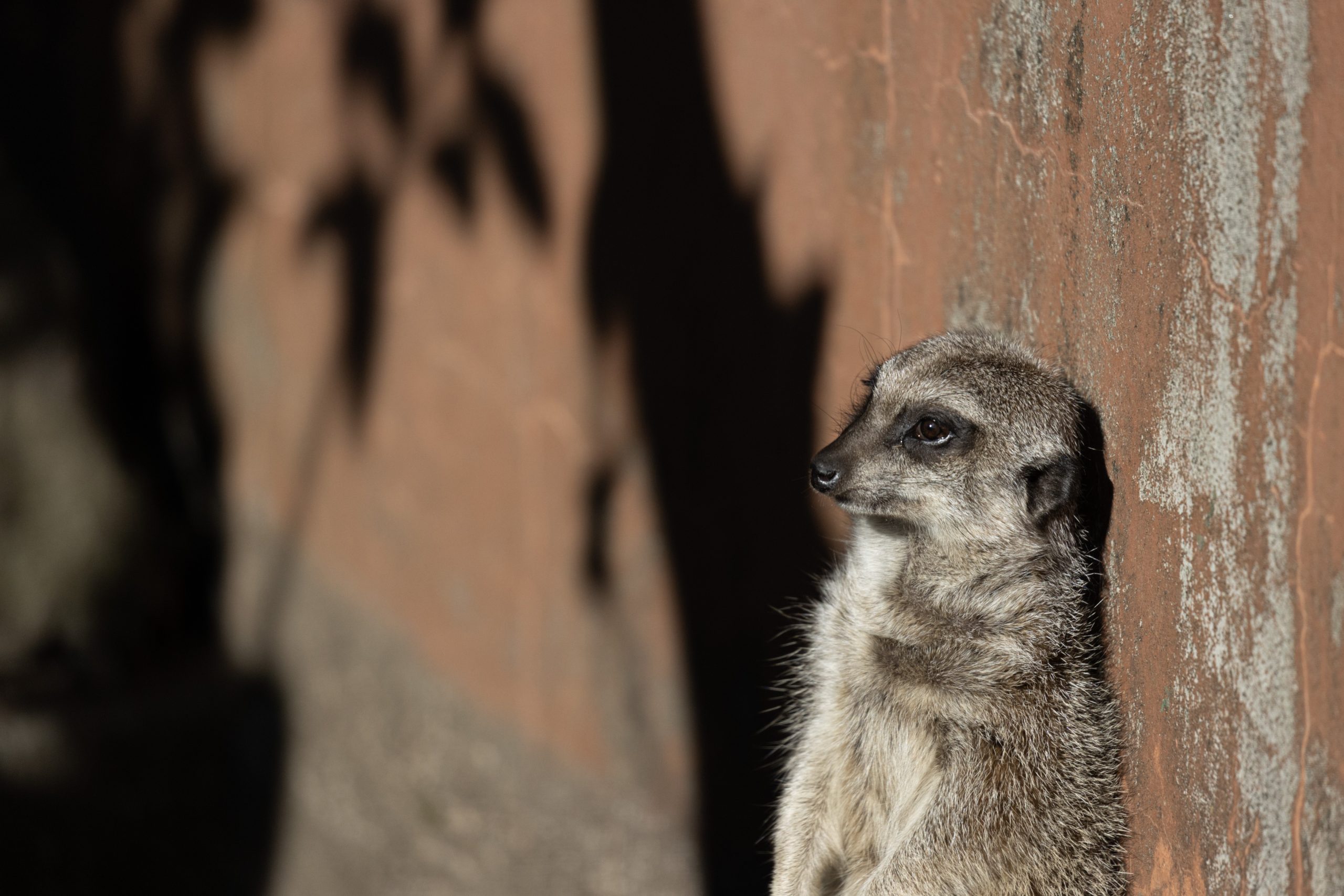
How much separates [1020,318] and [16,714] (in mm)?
3411

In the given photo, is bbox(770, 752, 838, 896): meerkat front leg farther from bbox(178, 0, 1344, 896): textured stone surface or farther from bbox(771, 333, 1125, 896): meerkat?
bbox(178, 0, 1344, 896): textured stone surface

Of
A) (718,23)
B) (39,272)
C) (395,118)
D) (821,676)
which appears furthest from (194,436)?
(821,676)

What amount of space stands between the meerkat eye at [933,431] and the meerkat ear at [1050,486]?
0.13 metres

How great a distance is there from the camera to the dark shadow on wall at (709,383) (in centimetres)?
305

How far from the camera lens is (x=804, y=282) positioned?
2859 millimetres

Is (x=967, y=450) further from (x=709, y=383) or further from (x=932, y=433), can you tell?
(x=709, y=383)

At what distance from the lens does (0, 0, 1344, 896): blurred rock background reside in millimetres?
2070

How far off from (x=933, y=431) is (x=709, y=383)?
1142 millimetres

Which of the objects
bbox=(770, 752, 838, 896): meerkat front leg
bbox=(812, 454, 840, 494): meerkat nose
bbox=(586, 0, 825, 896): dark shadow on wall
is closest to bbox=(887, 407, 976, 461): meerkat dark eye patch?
bbox=(812, 454, 840, 494): meerkat nose

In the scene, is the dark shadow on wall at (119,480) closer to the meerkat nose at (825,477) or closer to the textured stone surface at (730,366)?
the textured stone surface at (730,366)

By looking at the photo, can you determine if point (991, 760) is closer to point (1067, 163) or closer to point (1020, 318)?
point (1020, 318)

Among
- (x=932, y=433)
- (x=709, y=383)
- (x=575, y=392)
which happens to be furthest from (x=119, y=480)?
(x=932, y=433)

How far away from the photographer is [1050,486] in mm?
2076

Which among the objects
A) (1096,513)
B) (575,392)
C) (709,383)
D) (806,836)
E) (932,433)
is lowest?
(806,836)
